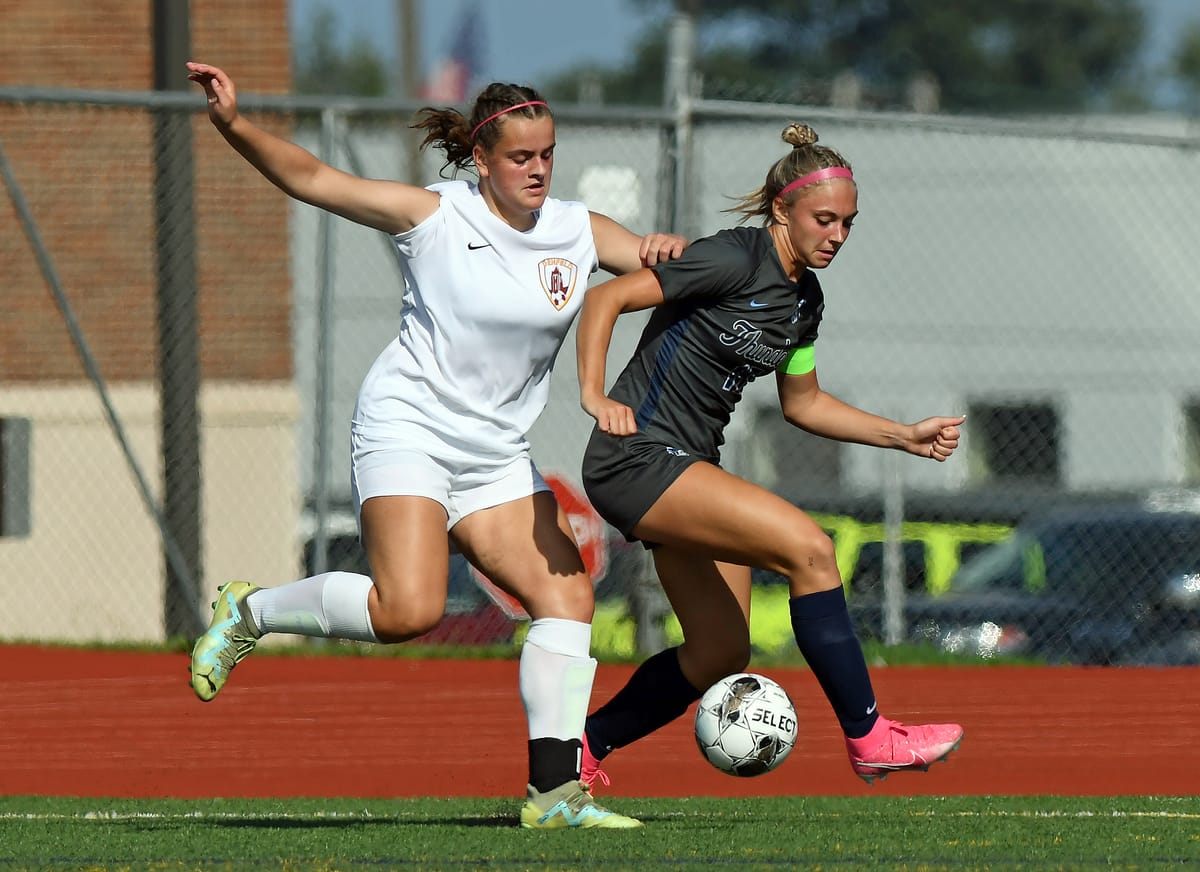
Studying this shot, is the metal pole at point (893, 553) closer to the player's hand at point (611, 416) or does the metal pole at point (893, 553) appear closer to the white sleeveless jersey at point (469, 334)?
the white sleeveless jersey at point (469, 334)

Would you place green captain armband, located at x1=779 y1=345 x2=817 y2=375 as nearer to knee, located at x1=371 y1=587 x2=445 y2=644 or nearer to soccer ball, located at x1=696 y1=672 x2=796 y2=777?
soccer ball, located at x1=696 y1=672 x2=796 y2=777

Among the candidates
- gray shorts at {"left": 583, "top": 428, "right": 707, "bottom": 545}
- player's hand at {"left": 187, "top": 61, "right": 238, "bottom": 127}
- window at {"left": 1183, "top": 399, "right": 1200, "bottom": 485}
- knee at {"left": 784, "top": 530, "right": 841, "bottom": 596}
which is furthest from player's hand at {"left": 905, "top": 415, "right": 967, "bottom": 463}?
window at {"left": 1183, "top": 399, "right": 1200, "bottom": 485}

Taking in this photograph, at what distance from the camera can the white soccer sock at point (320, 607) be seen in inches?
230

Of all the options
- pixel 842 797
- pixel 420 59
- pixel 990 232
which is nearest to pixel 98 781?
pixel 842 797

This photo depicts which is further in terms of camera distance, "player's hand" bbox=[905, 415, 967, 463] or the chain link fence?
the chain link fence

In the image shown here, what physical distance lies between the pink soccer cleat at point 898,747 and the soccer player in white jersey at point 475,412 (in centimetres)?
66

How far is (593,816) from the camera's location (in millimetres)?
5789

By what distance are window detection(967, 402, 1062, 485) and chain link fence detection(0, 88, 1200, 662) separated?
0.07m

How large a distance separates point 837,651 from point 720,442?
75 centimetres

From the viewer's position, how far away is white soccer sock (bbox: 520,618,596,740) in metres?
5.84

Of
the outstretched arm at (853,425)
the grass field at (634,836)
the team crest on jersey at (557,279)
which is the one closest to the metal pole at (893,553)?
the grass field at (634,836)

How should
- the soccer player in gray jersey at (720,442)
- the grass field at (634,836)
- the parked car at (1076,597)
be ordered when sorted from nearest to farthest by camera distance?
the grass field at (634,836), the soccer player in gray jersey at (720,442), the parked car at (1076,597)

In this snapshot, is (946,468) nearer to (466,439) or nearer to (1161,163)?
(1161,163)

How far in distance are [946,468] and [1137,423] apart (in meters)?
2.28
